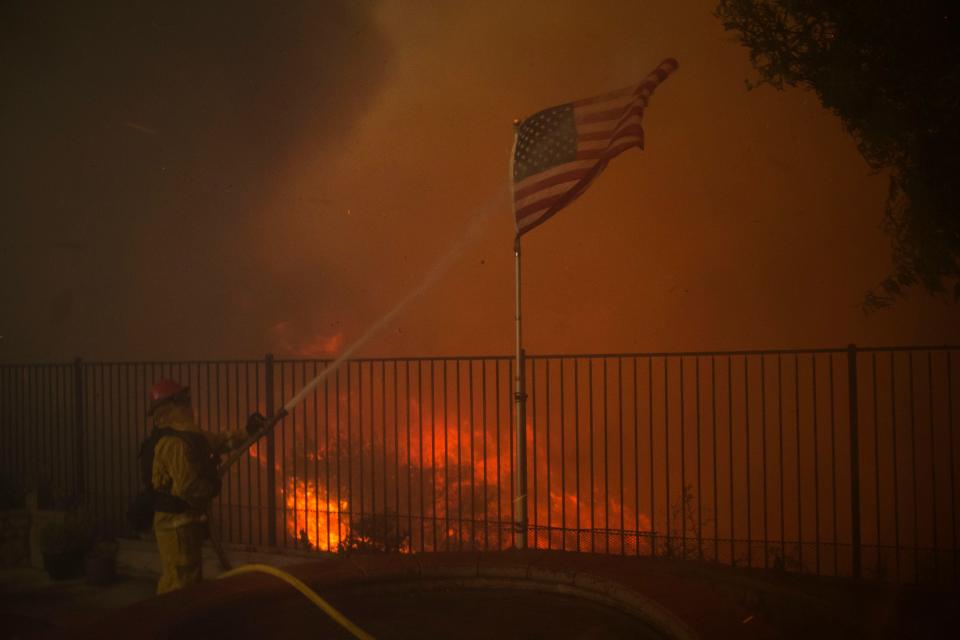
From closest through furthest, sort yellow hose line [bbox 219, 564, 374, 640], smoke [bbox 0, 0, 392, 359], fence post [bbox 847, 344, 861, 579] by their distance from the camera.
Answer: yellow hose line [bbox 219, 564, 374, 640] → fence post [bbox 847, 344, 861, 579] → smoke [bbox 0, 0, 392, 359]

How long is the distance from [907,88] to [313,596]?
449cm

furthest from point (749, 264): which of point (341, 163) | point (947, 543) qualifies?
point (341, 163)

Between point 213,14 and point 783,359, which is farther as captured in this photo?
point 213,14

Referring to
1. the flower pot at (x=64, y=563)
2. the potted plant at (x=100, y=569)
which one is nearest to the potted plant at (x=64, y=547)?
the flower pot at (x=64, y=563)

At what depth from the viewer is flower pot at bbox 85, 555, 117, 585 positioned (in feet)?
29.8

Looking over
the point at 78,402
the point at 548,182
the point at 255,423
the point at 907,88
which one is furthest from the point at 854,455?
the point at 78,402

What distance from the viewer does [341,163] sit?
425 inches

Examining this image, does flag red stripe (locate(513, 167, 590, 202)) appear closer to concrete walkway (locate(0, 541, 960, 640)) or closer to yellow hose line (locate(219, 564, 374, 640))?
concrete walkway (locate(0, 541, 960, 640))

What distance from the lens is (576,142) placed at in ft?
20.1

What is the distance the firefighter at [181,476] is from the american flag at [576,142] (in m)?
2.52

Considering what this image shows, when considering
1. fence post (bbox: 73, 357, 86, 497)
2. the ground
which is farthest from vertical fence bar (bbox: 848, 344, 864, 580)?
fence post (bbox: 73, 357, 86, 497)

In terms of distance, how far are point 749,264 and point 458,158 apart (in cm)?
346

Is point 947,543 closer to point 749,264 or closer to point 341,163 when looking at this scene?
point 749,264

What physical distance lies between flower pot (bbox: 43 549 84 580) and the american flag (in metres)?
6.43
